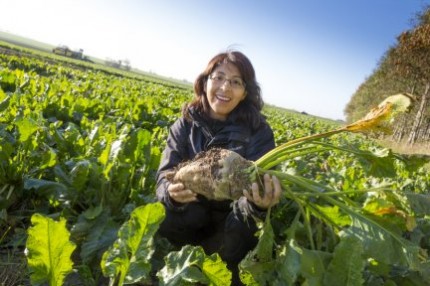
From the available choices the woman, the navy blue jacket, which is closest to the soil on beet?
the woman

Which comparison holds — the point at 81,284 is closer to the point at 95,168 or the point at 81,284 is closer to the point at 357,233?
the point at 95,168

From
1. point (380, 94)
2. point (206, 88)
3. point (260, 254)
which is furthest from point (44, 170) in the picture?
point (380, 94)

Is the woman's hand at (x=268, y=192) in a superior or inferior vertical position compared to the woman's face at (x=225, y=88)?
inferior

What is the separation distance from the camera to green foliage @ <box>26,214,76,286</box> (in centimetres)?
142

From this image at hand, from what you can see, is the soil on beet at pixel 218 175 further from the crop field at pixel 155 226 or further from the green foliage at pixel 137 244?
the green foliage at pixel 137 244

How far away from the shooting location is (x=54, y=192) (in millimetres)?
2502

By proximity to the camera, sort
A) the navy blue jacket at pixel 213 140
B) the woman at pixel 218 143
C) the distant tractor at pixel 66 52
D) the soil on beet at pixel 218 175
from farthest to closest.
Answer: the distant tractor at pixel 66 52 → the navy blue jacket at pixel 213 140 → the woman at pixel 218 143 → the soil on beet at pixel 218 175

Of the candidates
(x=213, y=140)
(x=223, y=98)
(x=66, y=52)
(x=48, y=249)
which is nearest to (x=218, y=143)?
(x=213, y=140)

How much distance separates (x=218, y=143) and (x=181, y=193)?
1.85ft

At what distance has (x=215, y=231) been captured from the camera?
2602 millimetres

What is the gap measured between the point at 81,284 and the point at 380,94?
32879mm

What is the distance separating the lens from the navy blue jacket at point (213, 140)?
2.61 metres

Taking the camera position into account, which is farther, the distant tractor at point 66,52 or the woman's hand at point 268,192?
the distant tractor at point 66,52

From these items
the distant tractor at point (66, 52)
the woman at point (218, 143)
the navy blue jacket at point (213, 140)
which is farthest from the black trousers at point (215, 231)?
the distant tractor at point (66, 52)
